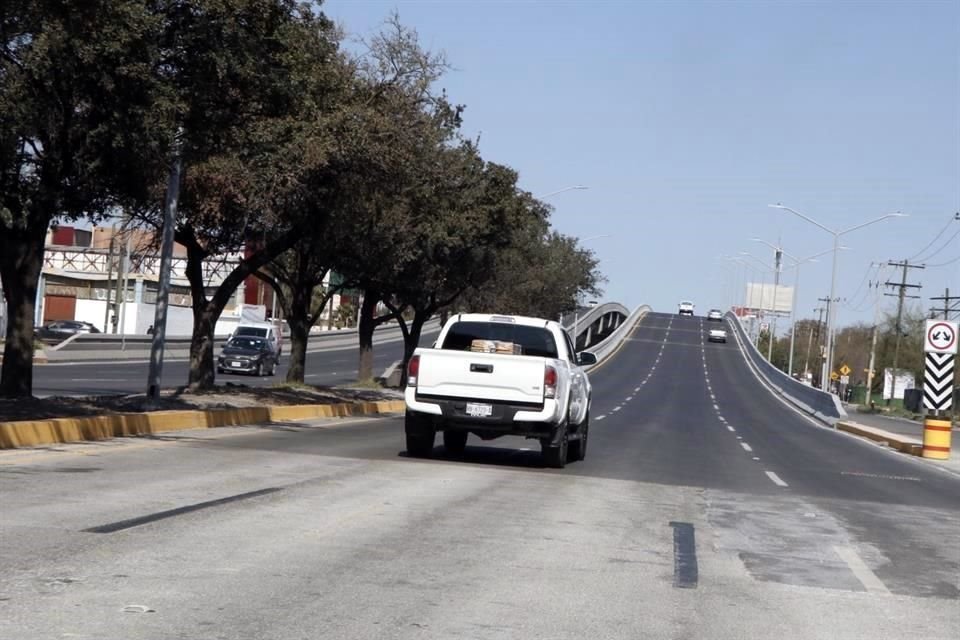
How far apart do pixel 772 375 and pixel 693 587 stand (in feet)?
250

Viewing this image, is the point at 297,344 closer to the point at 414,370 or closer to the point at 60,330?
the point at 414,370

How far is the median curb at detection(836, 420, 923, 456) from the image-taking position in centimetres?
3319

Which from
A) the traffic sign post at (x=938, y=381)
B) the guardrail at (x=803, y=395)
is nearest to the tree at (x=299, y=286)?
the traffic sign post at (x=938, y=381)

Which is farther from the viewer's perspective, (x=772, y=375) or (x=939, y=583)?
(x=772, y=375)

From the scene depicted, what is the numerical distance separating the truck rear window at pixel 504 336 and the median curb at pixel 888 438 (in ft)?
49.6

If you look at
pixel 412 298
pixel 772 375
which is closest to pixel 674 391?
pixel 772 375

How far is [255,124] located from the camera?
73.6ft

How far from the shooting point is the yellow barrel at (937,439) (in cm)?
3058

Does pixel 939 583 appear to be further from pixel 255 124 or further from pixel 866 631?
pixel 255 124

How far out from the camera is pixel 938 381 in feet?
108

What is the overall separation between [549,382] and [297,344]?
20781 millimetres

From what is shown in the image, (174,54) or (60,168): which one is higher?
(174,54)

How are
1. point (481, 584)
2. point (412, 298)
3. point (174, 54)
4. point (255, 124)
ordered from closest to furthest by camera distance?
point (481, 584), point (174, 54), point (255, 124), point (412, 298)

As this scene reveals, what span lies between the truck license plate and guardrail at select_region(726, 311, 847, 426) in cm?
3484
